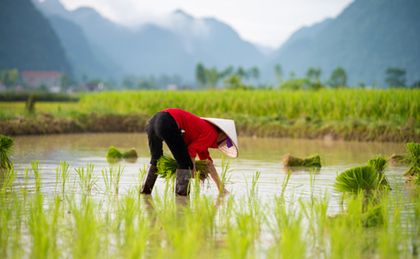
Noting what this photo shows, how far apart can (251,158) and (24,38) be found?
108 metres

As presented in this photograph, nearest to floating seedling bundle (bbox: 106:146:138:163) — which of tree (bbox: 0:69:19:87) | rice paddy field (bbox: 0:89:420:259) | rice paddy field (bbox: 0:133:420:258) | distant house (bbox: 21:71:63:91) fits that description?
rice paddy field (bbox: 0:89:420:259)

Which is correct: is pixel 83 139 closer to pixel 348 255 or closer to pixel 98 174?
pixel 98 174

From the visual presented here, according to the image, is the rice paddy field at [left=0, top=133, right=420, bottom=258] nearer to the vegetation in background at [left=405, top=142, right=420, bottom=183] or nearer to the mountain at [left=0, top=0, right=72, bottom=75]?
the vegetation in background at [left=405, top=142, right=420, bottom=183]

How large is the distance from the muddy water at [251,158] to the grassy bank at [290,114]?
536 millimetres

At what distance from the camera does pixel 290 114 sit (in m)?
17.5

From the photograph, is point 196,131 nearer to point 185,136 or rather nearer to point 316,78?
point 185,136

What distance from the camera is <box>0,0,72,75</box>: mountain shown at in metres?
113

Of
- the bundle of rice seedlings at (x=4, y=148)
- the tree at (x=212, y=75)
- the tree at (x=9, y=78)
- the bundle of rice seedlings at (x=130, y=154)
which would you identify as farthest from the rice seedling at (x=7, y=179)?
the tree at (x=212, y=75)

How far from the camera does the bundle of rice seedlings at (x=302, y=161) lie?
954 centimetres

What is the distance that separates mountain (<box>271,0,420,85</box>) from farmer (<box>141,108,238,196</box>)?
4448 inches

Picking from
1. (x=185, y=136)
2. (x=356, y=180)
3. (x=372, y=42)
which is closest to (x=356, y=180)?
(x=356, y=180)

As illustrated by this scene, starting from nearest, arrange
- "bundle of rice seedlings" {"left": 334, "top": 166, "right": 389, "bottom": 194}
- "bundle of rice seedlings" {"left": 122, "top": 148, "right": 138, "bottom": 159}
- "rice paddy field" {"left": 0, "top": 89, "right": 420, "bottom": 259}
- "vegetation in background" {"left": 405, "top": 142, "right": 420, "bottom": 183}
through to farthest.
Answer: "rice paddy field" {"left": 0, "top": 89, "right": 420, "bottom": 259} → "bundle of rice seedlings" {"left": 334, "top": 166, "right": 389, "bottom": 194} → "vegetation in background" {"left": 405, "top": 142, "right": 420, "bottom": 183} → "bundle of rice seedlings" {"left": 122, "top": 148, "right": 138, "bottom": 159}

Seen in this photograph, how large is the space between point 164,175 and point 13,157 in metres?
4.55

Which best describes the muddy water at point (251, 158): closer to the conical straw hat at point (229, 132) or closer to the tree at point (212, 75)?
the conical straw hat at point (229, 132)
